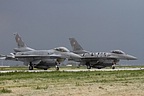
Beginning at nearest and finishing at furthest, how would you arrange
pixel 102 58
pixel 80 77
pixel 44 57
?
pixel 80 77 → pixel 44 57 → pixel 102 58

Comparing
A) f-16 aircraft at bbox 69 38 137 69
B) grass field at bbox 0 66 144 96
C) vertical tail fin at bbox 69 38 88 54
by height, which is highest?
vertical tail fin at bbox 69 38 88 54

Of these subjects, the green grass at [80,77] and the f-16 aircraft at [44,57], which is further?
the f-16 aircraft at [44,57]

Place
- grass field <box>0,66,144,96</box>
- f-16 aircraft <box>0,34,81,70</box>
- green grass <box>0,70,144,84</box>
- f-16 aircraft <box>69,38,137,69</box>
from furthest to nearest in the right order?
f-16 aircraft <box>69,38,137,69</box>
f-16 aircraft <box>0,34,81,70</box>
green grass <box>0,70,144,84</box>
grass field <box>0,66,144,96</box>

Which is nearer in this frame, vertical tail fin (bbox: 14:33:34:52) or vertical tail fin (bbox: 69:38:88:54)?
vertical tail fin (bbox: 14:33:34:52)

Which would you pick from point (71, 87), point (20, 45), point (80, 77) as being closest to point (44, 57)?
point (20, 45)

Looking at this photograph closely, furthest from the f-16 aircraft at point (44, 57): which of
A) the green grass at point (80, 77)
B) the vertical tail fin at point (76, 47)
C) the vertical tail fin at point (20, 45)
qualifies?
the green grass at point (80, 77)

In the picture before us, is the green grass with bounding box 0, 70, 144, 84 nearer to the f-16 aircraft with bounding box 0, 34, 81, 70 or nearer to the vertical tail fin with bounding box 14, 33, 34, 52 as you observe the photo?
the f-16 aircraft with bounding box 0, 34, 81, 70

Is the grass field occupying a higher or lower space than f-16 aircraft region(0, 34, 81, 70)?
lower

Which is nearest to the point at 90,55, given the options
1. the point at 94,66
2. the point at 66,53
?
the point at 94,66

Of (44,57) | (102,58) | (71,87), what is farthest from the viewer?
(102,58)

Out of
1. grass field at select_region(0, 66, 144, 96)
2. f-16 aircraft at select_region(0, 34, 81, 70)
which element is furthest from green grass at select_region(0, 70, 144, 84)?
f-16 aircraft at select_region(0, 34, 81, 70)

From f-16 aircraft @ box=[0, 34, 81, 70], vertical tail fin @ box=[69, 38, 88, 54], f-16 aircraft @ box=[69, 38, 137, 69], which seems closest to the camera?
f-16 aircraft @ box=[0, 34, 81, 70]

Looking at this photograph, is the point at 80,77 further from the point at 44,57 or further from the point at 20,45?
the point at 20,45

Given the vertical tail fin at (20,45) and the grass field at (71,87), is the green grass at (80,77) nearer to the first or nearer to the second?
the grass field at (71,87)
